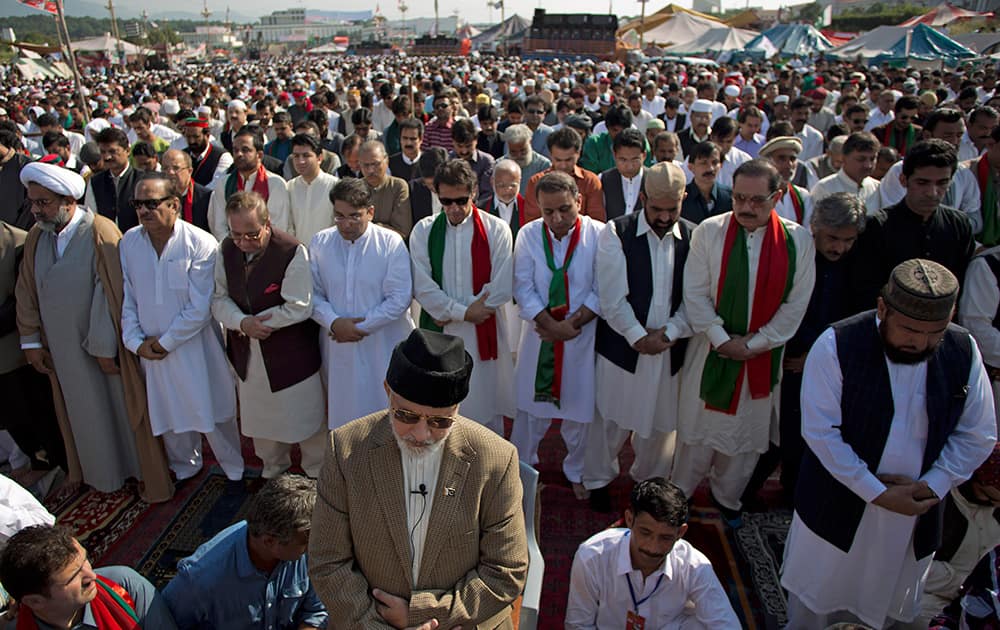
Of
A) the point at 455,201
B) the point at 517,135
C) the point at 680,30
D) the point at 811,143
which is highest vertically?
the point at 680,30

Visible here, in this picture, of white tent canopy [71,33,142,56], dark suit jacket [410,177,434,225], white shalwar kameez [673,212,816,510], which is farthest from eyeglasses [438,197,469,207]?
white tent canopy [71,33,142,56]

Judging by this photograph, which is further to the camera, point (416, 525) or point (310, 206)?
point (310, 206)

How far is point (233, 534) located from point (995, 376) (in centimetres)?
363

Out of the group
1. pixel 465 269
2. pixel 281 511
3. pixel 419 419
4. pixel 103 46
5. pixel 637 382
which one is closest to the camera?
pixel 419 419

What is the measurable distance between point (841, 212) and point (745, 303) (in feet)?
2.04

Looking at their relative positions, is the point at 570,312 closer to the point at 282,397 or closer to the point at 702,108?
the point at 282,397

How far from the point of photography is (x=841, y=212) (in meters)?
3.14

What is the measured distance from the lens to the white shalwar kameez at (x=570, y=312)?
358 cm

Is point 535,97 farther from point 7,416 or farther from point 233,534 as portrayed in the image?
point 233,534

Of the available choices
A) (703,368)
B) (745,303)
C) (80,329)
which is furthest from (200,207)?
(745,303)

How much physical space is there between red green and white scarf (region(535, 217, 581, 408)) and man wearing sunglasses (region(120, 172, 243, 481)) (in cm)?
183

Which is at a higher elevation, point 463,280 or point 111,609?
point 463,280

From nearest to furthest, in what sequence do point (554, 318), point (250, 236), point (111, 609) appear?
point (111, 609) < point (250, 236) < point (554, 318)

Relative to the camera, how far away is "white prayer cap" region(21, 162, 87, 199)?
3.32 metres
